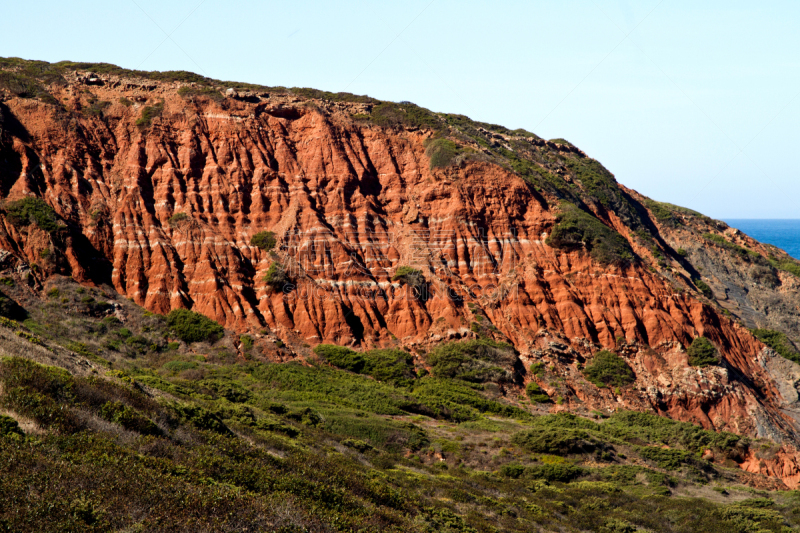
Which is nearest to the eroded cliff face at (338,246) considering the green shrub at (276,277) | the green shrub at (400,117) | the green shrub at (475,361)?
the green shrub at (276,277)

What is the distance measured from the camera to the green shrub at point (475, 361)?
4581 cm

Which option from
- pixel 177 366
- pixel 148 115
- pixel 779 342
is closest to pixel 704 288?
pixel 779 342

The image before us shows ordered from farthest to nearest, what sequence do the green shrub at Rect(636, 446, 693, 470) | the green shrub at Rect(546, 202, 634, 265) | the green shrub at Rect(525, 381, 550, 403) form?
the green shrub at Rect(546, 202, 634, 265) → the green shrub at Rect(525, 381, 550, 403) → the green shrub at Rect(636, 446, 693, 470)

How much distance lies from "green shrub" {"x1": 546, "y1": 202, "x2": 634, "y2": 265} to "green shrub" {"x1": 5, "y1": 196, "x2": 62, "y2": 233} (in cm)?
4115

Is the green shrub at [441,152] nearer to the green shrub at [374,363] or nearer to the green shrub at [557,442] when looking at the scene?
the green shrub at [374,363]

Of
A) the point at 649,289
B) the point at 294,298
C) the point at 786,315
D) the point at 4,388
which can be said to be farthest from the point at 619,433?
the point at 786,315

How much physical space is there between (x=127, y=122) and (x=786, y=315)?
74419 millimetres

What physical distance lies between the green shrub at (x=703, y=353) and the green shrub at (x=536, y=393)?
13362 millimetres

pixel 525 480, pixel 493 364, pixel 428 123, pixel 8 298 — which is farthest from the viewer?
pixel 428 123

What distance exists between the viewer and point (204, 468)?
44.3ft

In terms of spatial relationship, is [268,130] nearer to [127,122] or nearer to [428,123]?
[127,122]

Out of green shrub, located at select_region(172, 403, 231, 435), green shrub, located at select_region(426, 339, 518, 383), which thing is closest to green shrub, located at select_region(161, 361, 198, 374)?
green shrub, located at select_region(426, 339, 518, 383)

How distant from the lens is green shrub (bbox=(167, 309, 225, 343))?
4334 cm

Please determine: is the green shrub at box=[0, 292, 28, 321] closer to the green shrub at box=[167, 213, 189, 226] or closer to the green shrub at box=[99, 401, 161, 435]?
the green shrub at box=[167, 213, 189, 226]
